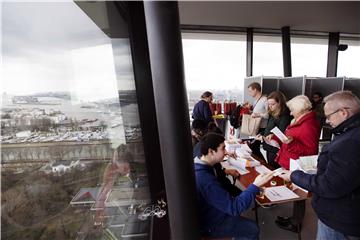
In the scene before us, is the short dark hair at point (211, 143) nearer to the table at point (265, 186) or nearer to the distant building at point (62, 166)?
the table at point (265, 186)

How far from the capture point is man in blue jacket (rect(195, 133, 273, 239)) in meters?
1.32

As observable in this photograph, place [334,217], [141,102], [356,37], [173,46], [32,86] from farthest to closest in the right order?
[356,37]
[141,102]
[334,217]
[173,46]
[32,86]

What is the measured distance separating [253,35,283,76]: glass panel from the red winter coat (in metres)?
3.90

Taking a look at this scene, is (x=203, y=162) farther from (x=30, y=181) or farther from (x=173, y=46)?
(x=30, y=181)

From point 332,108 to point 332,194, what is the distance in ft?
1.56

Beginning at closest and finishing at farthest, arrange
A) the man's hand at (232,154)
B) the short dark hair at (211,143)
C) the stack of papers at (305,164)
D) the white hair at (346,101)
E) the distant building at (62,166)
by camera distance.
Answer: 1. the distant building at (62,166)
2. the white hair at (346,101)
3. the short dark hair at (211,143)
4. the stack of papers at (305,164)
5. the man's hand at (232,154)

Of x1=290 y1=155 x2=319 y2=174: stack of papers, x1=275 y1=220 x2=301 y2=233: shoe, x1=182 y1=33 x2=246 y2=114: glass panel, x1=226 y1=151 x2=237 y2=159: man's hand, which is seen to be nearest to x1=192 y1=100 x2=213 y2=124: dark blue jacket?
x1=182 y1=33 x2=246 y2=114: glass panel

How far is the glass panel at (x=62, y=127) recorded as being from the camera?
0.68 m

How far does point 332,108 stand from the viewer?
1216 millimetres

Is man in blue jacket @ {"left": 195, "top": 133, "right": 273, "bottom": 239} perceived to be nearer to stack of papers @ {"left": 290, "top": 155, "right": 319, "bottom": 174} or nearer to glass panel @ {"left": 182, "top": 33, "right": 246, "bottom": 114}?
stack of papers @ {"left": 290, "top": 155, "right": 319, "bottom": 174}

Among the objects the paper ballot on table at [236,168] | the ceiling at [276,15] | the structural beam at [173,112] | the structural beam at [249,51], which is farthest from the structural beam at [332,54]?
the structural beam at [173,112]

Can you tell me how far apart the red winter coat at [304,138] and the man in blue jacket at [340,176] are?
707mm

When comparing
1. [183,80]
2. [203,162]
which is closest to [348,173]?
[203,162]

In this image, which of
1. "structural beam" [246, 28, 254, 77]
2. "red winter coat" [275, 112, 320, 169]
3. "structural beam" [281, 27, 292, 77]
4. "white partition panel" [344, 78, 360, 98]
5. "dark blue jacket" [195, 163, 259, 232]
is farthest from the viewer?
"structural beam" [246, 28, 254, 77]
